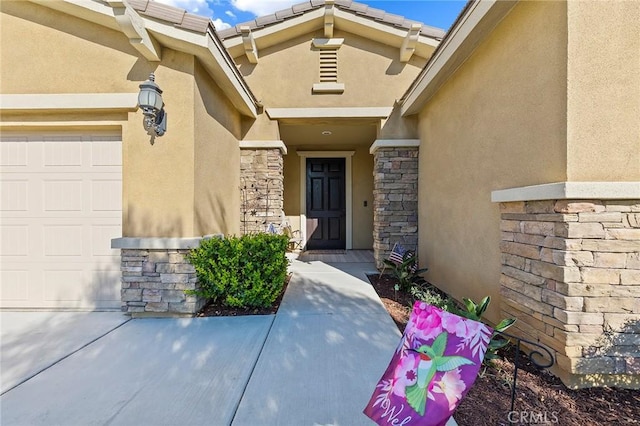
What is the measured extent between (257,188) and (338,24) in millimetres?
3478

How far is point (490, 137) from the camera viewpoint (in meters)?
2.82

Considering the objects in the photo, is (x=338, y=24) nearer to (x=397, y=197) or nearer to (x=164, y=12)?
(x=164, y=12)

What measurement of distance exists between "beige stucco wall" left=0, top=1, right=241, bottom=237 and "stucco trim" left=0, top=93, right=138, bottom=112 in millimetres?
73

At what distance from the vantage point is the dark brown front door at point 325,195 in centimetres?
755

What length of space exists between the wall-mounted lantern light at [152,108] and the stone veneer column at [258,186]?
82.1 inches

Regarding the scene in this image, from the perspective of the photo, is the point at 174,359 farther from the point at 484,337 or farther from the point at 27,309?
the point at 27,309

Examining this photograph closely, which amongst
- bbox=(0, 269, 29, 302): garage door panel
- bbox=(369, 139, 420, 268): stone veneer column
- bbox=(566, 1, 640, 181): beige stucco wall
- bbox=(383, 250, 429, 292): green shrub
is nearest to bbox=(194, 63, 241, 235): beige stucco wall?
bbox=(0, 269, 29, 302): garage door panel

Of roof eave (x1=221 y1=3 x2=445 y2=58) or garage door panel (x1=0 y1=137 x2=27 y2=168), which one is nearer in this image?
garage door panel (x1=0 y1=137 x2=27 y2=168)

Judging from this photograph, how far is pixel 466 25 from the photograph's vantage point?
9.21 feet

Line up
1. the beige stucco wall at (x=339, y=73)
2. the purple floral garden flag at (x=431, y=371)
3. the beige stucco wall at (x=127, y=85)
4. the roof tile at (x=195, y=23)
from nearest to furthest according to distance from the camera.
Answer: the purple floral garden flag at (x=431, y=371) < the roof tile at (x=195, y=23) < the beige stucco wall at (x=127, y=85) < the beige stucco wall at (x=339, y=73)

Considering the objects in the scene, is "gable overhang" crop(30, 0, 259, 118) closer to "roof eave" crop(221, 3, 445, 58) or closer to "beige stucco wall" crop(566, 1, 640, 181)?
"roof eave" crop(221, 3, 445, 58)

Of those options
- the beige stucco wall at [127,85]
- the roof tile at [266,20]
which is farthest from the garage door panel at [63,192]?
the roof tile at [266,20]

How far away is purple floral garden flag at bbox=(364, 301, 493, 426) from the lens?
121 centimetres

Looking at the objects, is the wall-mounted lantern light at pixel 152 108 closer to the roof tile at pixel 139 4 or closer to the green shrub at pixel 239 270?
the roof tile at pixel 139 4
